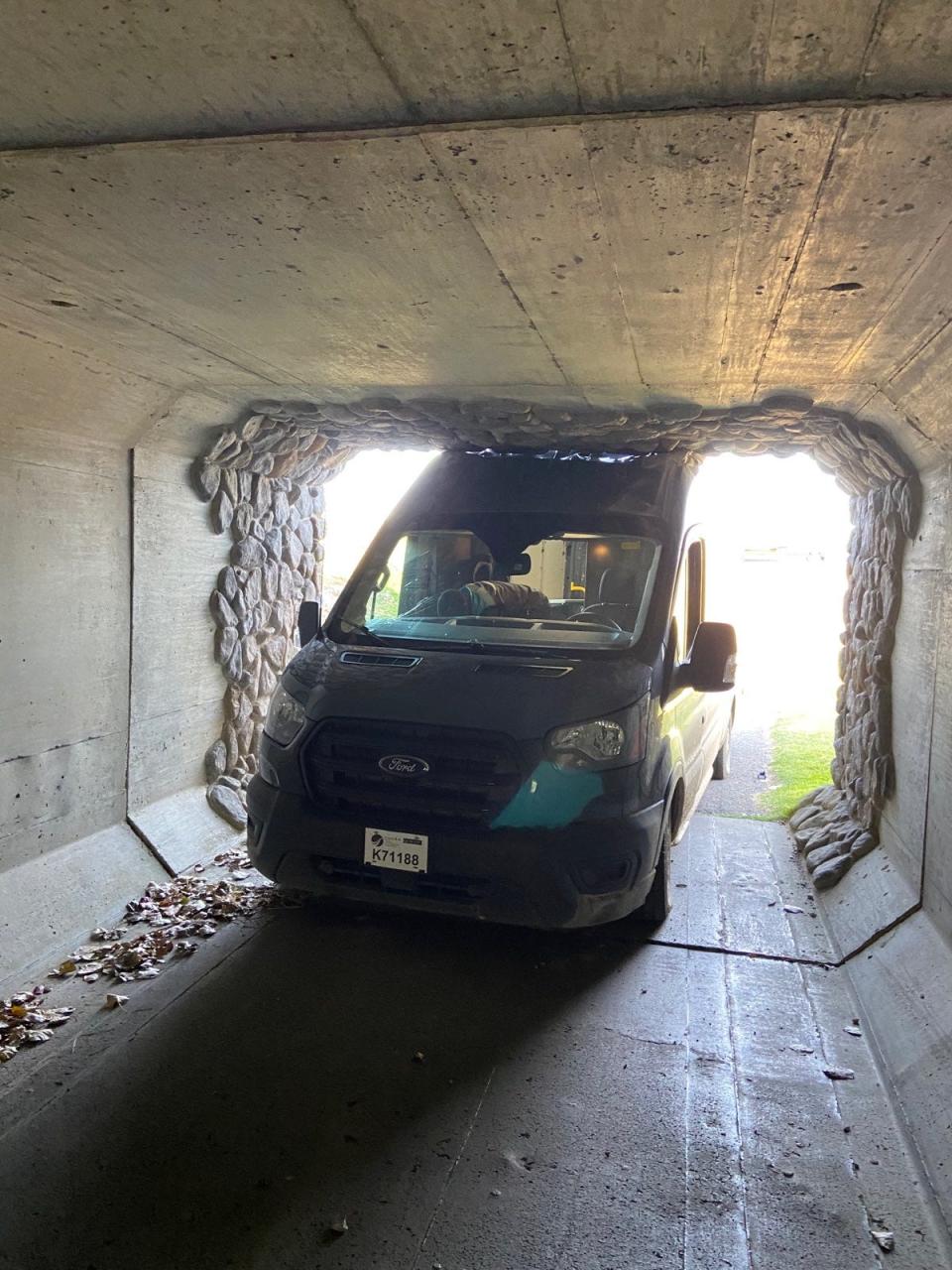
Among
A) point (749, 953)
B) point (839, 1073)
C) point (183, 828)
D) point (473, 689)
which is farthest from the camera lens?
point (183, 828)

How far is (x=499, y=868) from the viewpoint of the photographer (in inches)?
156

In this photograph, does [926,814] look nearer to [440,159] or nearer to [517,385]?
[517,385]

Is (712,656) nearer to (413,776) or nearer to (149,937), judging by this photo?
(413,776)

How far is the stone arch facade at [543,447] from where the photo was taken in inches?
218

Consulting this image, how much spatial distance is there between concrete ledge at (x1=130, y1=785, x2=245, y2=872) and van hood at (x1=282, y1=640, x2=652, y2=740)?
71.5 inches

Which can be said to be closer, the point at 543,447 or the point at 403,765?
the point at 403,765

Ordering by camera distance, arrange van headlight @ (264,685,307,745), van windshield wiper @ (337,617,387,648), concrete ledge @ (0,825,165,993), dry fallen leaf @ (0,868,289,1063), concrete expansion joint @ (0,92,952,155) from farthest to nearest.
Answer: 1. van windshield wiper @ (337,617,387,648)
2. van headlight @ (264,685,307,745)
3. concrete ledge @ (0,825,165,993)
4. dry fallen leaf @ (0,868,289,1063)
5. concrete expansion joint @ (0,92,952,155)

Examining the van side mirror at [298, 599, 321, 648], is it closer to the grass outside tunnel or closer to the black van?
the black van

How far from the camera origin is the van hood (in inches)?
161

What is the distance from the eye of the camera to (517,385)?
200 inches

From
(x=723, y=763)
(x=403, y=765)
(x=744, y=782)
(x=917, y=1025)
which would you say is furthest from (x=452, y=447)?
(x=744, y=782)

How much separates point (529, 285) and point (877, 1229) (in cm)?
368

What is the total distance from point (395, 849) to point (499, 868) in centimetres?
54

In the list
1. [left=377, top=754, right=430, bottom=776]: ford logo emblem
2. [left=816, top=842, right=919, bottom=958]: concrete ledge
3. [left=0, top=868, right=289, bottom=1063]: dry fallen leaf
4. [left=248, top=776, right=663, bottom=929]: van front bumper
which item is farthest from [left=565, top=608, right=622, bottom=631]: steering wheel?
[left=0, top=868, right=289, bottom=1063]: dry fallen leaf
